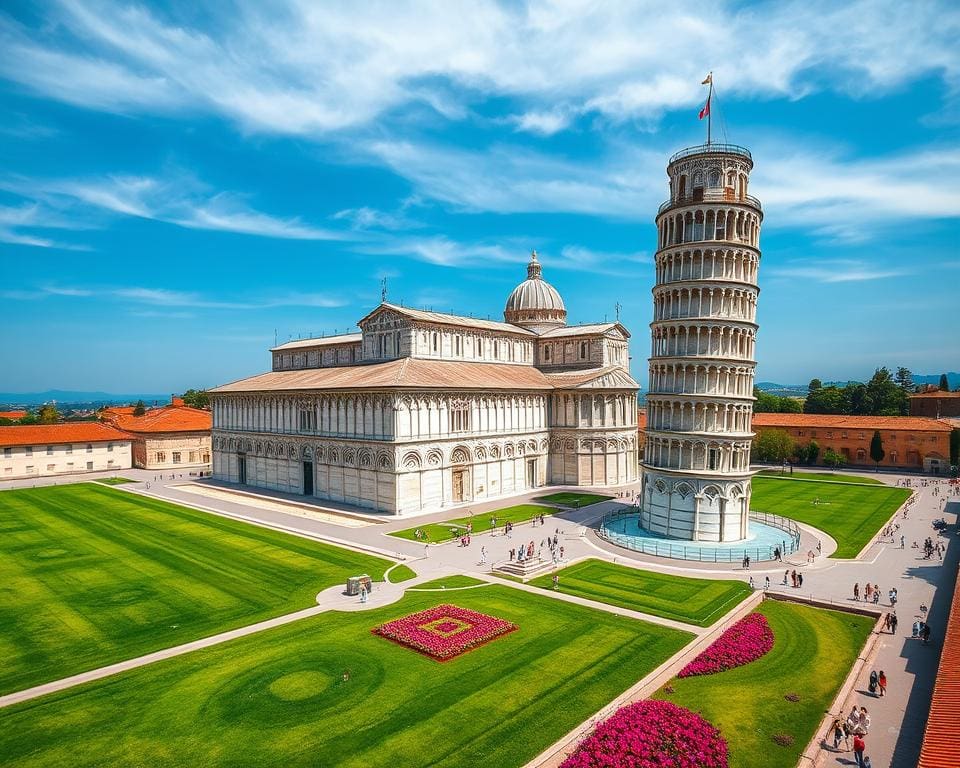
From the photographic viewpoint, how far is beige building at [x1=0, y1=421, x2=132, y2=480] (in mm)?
85625

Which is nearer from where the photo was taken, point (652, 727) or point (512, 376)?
point (652, 727)

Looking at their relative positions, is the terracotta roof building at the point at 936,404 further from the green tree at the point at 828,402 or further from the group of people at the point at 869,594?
the group of people at the point at 869,594

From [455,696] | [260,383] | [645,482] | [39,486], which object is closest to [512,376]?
[645,482]

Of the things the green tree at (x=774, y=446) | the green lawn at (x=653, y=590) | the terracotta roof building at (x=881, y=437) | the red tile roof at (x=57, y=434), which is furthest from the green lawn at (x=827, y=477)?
the red tile roof at (x=57, y=434)

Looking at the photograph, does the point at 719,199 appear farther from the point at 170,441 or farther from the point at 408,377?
the point at 170,441

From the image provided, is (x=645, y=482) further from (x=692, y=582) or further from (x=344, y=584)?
(x=344, y=584)

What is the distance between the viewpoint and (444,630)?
3066 centimetres

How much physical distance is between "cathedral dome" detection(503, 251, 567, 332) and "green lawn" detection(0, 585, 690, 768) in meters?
66.7

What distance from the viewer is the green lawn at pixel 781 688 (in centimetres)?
2134

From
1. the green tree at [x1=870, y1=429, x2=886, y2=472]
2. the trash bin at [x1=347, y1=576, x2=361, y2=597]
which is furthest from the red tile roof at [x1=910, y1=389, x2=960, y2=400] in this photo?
the trash bin at [x1=347, y1=576, x2=361, y2=597]

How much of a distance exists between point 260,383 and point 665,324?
5639 centimetres

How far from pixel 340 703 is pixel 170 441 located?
86509 mm

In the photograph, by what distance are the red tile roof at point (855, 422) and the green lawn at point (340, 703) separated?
269ft

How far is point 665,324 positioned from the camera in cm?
4934
